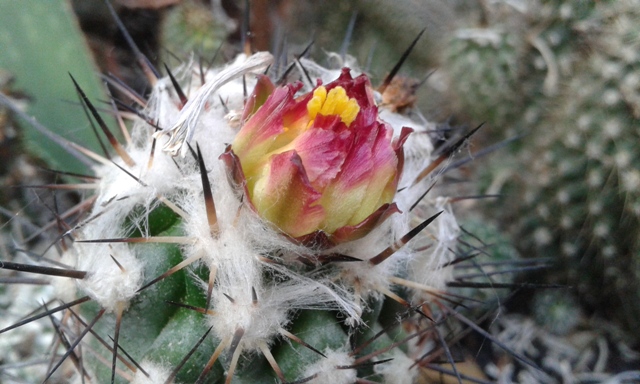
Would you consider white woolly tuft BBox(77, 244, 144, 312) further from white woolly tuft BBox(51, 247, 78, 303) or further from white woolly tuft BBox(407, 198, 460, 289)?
white woolly tuft BBox(407, 198, 460, 289)

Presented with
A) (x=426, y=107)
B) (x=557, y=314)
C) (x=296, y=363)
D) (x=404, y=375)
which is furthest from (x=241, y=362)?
(x=426, y=107)

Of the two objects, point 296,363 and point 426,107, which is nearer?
point 296,363

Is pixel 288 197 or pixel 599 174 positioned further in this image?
pixel 599 174

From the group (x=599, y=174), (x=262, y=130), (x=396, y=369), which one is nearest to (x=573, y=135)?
(x=599, y=174)

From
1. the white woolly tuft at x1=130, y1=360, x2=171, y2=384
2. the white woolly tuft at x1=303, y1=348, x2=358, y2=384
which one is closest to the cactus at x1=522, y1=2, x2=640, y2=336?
the white woolly tuft at x1=303, y1=348, x2=358, y2=384

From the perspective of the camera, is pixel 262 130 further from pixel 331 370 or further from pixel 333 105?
pixel 331 370

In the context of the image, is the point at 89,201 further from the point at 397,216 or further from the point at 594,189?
the point at 594,189
